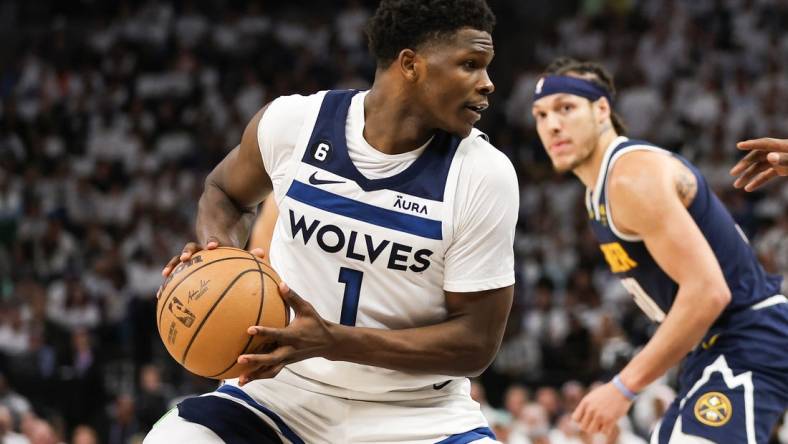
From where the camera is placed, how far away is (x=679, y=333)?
171 inches

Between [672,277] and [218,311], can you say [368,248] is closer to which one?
[218,311]

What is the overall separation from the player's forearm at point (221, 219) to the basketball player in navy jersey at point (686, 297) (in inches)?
56.3

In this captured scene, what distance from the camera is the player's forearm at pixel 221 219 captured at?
3990 millimetres

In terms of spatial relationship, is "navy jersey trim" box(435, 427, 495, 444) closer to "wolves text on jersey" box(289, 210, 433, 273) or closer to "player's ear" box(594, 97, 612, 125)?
"wolves text on jersey" box(289, 210, 433, 273)

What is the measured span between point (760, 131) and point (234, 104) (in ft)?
25.4

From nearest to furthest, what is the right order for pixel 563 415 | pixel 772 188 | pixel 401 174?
pixel 401 174, pixel 563 415, pixel 772 188

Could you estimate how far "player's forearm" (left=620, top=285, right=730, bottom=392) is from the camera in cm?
433

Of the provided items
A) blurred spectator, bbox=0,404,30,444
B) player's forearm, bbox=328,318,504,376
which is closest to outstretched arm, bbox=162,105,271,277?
player's forearm, bbox=328,318,504,376

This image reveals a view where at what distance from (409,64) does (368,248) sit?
63cm

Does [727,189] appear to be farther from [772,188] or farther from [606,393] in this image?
[606,393]

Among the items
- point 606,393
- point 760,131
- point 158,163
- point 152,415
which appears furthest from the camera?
point 158,163

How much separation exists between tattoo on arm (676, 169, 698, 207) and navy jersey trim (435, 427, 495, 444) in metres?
1.38

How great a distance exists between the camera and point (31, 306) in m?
13.7

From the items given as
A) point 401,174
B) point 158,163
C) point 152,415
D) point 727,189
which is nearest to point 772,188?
point 727,189
